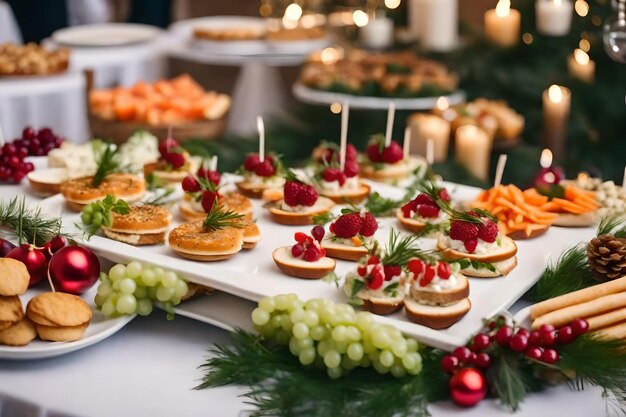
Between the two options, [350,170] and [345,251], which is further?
[350,170]

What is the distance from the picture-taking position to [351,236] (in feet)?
5.79

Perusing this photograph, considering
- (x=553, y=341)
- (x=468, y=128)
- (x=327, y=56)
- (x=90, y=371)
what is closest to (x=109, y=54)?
(x=327, y=56)

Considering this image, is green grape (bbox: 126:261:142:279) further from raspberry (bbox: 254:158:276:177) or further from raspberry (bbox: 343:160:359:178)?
raspberry (bbox: 343:160:359:178)

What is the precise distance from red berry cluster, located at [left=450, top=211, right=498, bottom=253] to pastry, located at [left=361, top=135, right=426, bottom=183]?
2.12 feet

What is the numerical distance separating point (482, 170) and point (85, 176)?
1.82m

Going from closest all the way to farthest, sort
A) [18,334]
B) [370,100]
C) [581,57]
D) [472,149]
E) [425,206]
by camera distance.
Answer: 1. [18,334]
2. [425,206]
3. [472,149]
4. [370,100]
5. [581,57]

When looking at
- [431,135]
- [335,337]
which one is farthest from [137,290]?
[431,135]

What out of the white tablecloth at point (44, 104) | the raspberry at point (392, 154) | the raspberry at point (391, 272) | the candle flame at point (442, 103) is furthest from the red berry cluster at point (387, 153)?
the white tablecloth at point (44, 104)

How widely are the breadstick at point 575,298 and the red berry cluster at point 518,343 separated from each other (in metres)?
0.05

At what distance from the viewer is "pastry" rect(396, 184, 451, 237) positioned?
188cm

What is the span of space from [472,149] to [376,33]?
125cm

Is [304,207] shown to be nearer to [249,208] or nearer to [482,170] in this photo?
[249,208]

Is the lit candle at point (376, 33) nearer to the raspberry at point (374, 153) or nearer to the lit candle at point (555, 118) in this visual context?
the lit candle at point (555, 118)

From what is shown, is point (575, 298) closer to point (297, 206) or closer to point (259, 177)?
point (297, 206)
